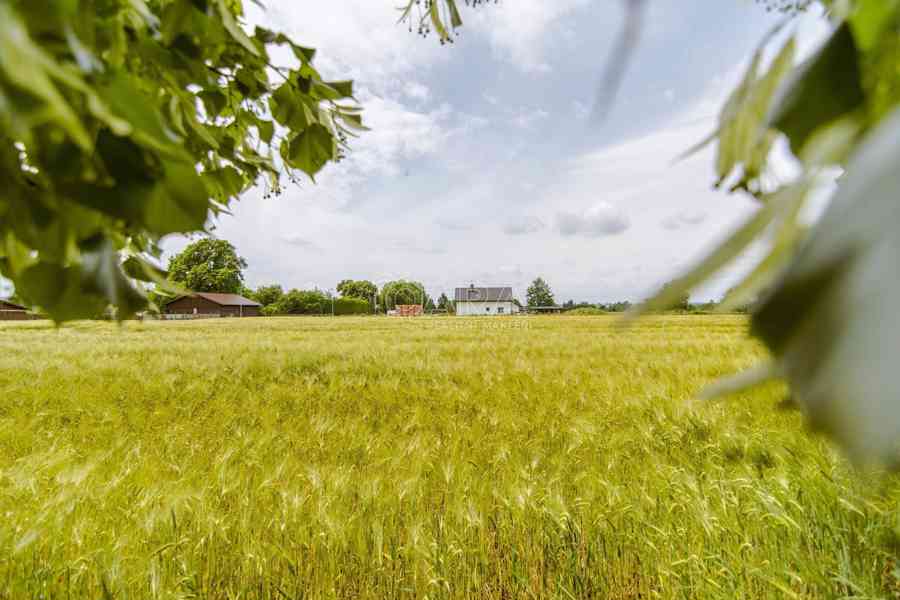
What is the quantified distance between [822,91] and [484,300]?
2339 inches

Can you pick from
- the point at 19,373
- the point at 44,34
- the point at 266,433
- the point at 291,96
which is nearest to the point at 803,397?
the point at 44,34

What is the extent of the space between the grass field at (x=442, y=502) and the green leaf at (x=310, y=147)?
82 centimetres

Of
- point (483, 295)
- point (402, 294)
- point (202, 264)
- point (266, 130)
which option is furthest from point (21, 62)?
point (402, 294)

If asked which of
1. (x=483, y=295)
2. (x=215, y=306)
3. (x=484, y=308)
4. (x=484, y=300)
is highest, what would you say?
(x=483, y=295)

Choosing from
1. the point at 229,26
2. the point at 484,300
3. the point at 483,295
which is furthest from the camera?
the point at 483,295

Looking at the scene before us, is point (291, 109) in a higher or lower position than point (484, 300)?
lower

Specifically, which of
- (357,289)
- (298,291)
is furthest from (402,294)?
(298,291)

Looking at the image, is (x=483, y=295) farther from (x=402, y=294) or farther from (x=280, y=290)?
(x=280, y=290)

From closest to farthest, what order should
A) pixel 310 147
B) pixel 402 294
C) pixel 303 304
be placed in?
pixel 310 147 → pixel 303 304 → pixel 402 294

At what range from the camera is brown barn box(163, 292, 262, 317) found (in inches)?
1873

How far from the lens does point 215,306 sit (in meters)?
49.1

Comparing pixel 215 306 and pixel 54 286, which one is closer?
pixel 54 286

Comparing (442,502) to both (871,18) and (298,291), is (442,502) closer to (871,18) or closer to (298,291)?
(871,18)

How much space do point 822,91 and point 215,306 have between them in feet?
178
